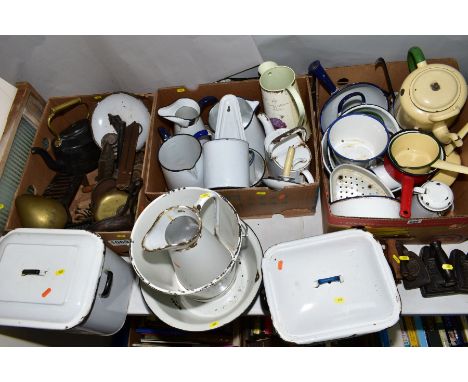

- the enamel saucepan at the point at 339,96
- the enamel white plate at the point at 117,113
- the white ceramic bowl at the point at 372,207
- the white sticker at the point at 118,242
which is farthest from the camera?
the enamel white plate at the point at 117,113

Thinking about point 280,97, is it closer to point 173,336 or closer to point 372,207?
point 372,207

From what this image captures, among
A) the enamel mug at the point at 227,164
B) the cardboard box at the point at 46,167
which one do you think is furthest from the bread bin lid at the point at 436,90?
the cardboard box at the point at 46,167

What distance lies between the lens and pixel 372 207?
36.3 inches

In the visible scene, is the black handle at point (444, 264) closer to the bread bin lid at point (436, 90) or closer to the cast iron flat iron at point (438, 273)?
the cast iron flat iron at point (438, 273)

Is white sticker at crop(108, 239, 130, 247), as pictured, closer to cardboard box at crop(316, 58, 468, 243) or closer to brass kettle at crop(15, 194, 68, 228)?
brass kettle at crop(15, 194, 68, 228)

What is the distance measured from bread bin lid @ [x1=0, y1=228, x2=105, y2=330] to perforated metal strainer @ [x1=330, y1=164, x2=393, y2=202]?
0.57 m

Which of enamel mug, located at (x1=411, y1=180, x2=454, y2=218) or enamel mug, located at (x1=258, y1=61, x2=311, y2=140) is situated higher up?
enamel mug, located at (x1=258, y1=61, x2=311, y2=140)

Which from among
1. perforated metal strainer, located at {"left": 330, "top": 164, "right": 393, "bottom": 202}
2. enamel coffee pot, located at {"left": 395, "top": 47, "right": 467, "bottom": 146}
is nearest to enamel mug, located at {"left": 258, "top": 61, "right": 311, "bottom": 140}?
perforated metal strainer, located at {"left": 330, "top": 164, "right": 393, "bottom": 202}

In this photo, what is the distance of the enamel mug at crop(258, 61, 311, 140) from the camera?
1078 millimetres

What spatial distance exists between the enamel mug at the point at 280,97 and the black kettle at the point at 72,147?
21.8 inches

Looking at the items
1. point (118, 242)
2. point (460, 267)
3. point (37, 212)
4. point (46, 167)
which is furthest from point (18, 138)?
point (460, 267)

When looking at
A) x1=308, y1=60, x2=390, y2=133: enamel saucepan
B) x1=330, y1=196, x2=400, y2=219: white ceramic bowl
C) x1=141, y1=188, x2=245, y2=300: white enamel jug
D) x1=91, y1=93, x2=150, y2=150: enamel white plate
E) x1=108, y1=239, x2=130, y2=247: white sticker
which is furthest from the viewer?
x1=91, y1=93, x2=150, y2=150: enamel white plate

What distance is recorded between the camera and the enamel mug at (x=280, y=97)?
1.08 metres
